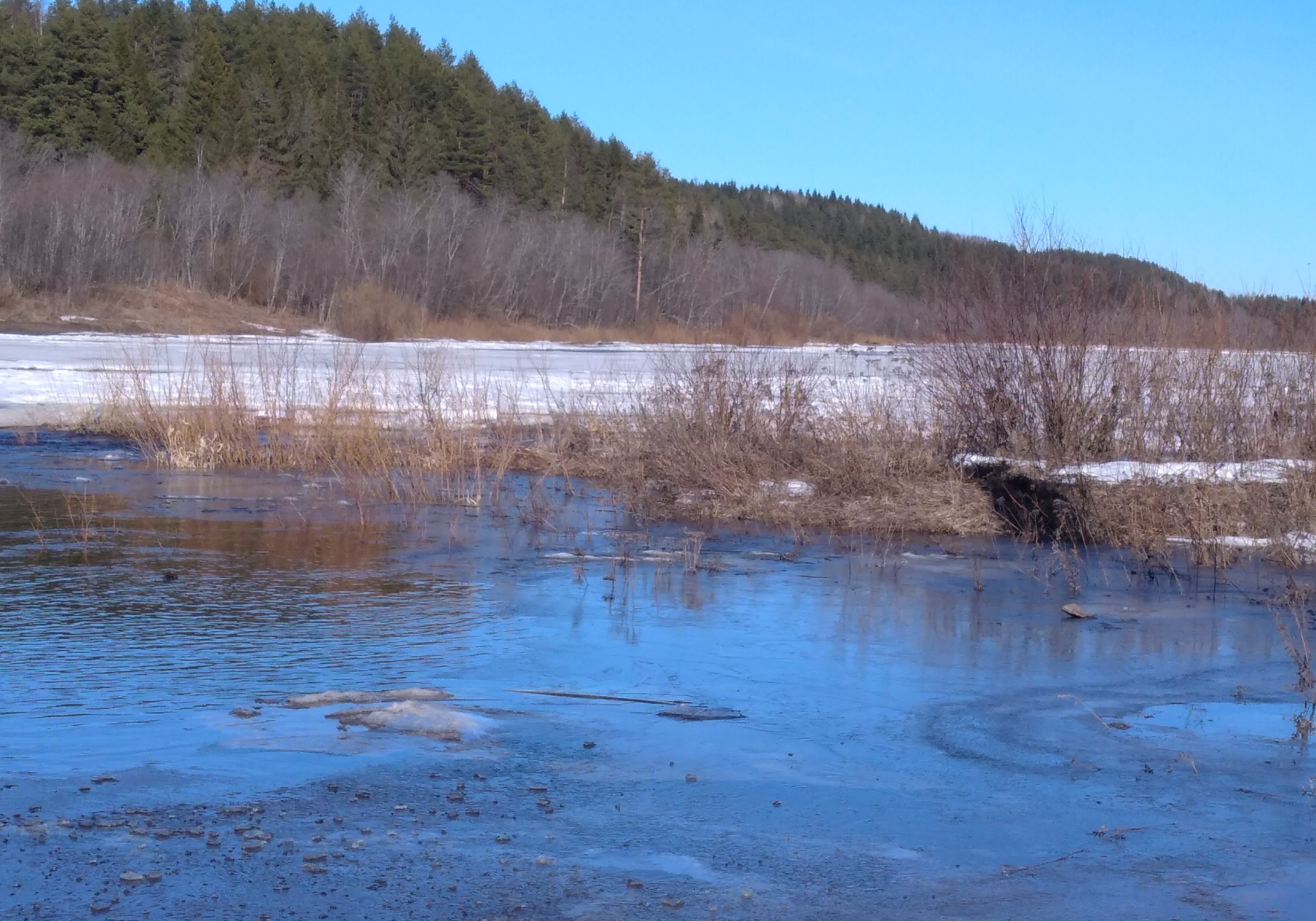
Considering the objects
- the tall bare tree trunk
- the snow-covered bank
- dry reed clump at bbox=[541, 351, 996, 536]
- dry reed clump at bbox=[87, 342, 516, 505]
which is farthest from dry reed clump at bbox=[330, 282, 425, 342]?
dry reed clump at bbox=[541, 351, 996, 536]

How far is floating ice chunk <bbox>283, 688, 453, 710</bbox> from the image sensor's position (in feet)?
18.2

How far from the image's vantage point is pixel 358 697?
5684 millimetres

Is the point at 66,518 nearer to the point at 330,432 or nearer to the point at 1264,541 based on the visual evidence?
the point at 330,432

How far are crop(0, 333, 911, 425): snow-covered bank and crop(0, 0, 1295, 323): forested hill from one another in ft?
90.4

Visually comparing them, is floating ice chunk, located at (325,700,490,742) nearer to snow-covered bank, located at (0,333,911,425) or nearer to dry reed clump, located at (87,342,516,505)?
dry reed clump, located at (87,342,516,505)

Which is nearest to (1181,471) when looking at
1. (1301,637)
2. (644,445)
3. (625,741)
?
(1301,637)

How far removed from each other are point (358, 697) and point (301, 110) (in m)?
72.5

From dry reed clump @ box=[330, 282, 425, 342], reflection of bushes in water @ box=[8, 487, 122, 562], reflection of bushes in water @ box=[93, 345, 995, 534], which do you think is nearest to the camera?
reflection of bushes in water @ box=[8, 487, 122, 562]

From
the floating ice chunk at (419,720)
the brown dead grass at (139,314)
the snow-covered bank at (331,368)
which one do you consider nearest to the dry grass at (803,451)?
the snow-covered bank at (331,368)

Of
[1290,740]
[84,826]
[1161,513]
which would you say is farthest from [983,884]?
[1161,513]

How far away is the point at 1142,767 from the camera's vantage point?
202 inches

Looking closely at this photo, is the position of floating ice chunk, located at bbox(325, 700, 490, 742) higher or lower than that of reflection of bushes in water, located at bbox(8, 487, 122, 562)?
lower

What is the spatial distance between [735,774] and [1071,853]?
1.31 m

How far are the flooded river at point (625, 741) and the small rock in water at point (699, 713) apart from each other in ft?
0.22
